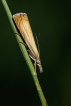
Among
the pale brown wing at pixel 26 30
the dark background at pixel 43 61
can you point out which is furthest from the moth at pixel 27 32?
the dark background at pixel 43 61

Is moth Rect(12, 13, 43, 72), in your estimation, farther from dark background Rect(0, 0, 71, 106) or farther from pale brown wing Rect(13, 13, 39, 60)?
dark background Rect(0, 0, 71, 106)

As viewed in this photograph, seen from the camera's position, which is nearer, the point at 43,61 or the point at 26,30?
the point at 26,30

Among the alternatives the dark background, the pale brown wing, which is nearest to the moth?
the pale brown wing

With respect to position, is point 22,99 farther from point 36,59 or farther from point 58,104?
point 36,59

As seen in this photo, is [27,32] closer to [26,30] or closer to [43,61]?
[26,30]

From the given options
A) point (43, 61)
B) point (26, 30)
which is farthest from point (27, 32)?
point (43, 61)

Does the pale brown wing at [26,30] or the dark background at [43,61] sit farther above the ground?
the pale brown wing at [26,30]

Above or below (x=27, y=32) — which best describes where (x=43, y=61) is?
below

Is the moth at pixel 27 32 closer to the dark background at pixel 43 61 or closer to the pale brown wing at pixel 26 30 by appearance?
the pale brown wing at pixel 26 30

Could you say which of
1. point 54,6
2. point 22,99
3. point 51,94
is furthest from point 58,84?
point 54,6
